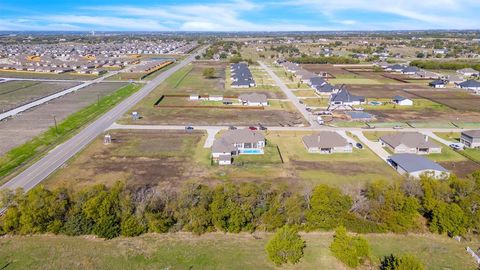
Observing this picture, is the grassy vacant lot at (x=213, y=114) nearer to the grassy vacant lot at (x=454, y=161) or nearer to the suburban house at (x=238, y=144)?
the suburban house at (x=238, y=144)

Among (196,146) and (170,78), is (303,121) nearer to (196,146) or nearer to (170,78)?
(196,146)

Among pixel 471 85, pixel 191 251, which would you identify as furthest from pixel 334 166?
pixel 471 85

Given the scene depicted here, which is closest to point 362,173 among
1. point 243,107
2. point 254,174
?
point 254,174

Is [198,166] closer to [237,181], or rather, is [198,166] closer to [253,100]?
[237,181]

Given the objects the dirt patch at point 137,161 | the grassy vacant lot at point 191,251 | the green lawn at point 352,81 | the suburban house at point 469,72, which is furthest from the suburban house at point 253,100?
the suburban house at point 469,72

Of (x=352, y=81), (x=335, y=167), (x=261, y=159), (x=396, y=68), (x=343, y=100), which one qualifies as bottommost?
(x=335, y=167)

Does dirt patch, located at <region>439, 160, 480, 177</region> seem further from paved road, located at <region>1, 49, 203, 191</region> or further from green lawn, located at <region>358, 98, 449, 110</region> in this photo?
paved road, located at <region>1, 49, 203, 191</region>
